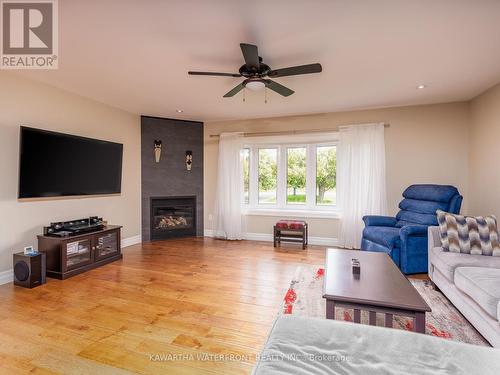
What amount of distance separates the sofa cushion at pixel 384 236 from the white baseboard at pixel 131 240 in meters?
4.06

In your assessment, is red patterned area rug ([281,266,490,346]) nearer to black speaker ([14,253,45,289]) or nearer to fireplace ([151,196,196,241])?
black speaker ([14,253,45,289])

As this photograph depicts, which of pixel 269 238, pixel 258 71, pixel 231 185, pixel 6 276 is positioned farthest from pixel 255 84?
pixel 6 276

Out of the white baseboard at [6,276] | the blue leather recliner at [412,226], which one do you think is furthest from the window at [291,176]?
the white baseboard at [6,276]

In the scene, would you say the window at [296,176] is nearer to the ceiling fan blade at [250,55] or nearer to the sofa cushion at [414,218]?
the sofa cushion at [414,218]

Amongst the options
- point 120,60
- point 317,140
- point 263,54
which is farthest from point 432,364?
point 317,140

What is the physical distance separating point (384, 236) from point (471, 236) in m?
0.97

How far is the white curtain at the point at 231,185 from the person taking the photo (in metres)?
5.39

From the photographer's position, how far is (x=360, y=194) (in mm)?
4621

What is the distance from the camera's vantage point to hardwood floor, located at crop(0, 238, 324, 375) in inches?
70.2

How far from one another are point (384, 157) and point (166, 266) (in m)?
3.96

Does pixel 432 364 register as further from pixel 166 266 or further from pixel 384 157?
pixel 384 157

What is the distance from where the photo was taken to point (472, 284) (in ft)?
6.63

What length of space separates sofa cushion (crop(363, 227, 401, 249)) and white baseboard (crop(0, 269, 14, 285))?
15.3 feet

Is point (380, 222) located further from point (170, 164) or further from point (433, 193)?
point (170, 164)
